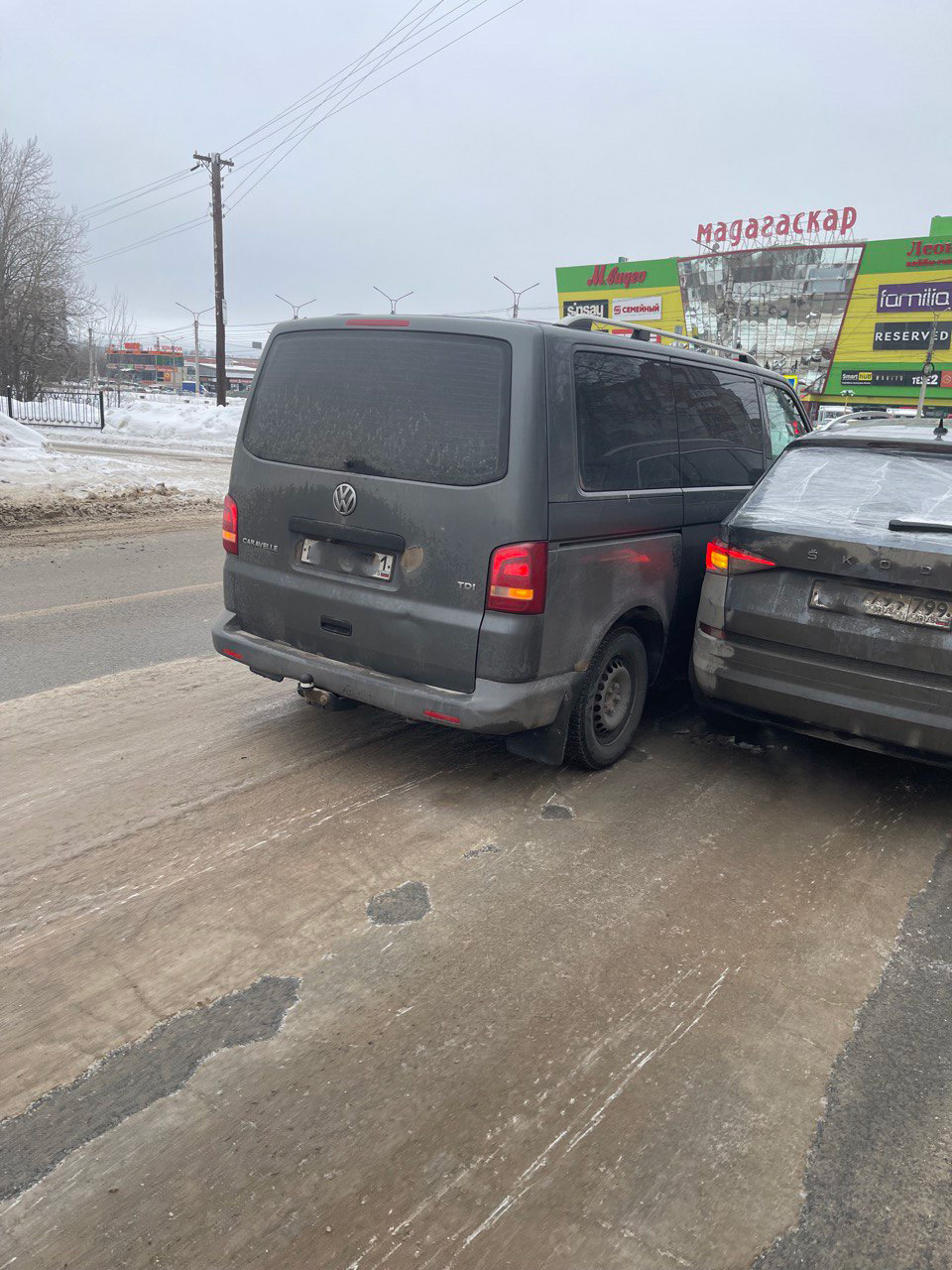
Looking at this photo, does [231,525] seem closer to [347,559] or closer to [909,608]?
[347,559]

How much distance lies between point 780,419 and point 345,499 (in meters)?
3.41

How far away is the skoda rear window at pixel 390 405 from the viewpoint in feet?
12.7

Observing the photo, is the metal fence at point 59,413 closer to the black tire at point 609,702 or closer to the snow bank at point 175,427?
the snow bank at point 175,427

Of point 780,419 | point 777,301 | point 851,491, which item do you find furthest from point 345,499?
point 777,301

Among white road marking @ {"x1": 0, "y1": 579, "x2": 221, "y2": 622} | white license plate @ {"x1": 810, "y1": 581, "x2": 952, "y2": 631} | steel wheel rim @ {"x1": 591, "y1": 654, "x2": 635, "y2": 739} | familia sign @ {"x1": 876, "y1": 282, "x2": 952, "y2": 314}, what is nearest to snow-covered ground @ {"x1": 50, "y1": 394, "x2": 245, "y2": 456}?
white road marking @ {"x1": 0, "y1": 579, "x2": 221, "y2": 622}

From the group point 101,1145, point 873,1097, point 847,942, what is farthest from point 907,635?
point 101,1145

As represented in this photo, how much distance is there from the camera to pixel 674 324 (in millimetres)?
75875

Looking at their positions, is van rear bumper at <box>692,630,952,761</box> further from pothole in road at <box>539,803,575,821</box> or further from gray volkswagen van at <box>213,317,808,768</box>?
pothole in road at <box>539,803,575,821</box>

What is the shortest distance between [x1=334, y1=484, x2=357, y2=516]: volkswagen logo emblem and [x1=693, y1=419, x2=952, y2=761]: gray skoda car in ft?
5.85

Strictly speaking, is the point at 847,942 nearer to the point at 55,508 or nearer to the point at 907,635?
the point at 907,635

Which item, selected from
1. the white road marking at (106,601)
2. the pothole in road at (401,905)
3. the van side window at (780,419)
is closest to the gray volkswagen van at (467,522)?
the pothole in road at (401,905)

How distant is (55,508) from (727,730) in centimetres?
1018

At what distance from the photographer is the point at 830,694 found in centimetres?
422

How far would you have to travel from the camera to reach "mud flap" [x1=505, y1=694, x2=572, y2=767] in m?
4.20
